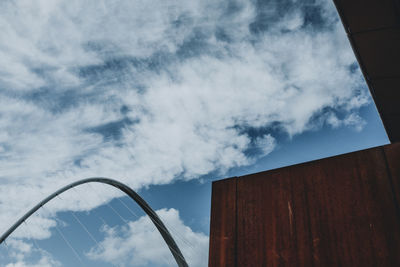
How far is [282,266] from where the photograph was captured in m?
3.52

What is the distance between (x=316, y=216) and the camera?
3590 mm

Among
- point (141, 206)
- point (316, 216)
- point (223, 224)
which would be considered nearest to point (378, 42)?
point (316, 216)

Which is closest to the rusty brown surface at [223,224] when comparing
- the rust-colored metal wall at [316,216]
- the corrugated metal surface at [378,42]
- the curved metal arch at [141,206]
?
the rust-colored metal wall at [316,216]

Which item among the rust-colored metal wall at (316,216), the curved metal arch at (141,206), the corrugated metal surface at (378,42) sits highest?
the curved metal arch at (141,206)

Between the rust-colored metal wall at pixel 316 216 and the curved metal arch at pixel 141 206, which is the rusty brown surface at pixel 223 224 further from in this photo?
the curved metal arch at pixel 141 206

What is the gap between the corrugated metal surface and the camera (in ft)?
17.8

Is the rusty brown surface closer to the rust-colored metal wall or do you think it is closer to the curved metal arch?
the rust-colored metal wall

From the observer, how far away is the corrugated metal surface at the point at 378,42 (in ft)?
17.8

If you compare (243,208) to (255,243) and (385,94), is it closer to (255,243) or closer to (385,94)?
(255,243)

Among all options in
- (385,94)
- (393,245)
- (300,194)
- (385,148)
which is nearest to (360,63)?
(385,94)

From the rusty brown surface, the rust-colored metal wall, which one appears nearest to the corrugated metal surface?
the rust-colored metal wall

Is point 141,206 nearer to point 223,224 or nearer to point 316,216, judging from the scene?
point 223,224

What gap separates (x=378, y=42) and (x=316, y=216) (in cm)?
432

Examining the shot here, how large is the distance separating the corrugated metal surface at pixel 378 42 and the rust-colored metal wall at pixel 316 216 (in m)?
3.24
